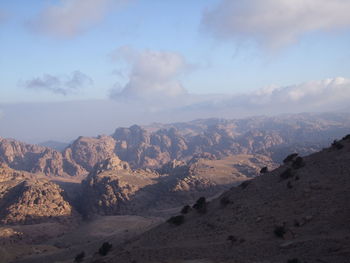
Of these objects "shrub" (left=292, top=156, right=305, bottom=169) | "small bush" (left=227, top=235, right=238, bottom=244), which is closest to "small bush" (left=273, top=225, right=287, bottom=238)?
"small bush" (left=227, top=235, right=238, bottom=244)

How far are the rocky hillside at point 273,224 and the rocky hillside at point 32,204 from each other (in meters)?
79.3

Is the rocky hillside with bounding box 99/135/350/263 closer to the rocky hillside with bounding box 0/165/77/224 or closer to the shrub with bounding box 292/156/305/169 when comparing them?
the shrub with bounding box 292/156/305/169

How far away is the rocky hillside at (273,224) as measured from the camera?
3027 centimetres

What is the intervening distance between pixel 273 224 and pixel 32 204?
327ft

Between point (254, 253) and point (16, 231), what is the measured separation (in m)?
76.9

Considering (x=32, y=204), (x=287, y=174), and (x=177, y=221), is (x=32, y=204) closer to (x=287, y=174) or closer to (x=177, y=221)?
(x=177, y=221)

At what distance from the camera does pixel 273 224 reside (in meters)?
36.9

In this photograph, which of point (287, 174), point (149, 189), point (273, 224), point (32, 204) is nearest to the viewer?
point (273, 224)

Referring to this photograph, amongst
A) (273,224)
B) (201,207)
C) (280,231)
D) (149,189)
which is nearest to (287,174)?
(201,207)

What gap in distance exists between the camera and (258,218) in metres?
39.2

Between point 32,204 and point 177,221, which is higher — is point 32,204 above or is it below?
below

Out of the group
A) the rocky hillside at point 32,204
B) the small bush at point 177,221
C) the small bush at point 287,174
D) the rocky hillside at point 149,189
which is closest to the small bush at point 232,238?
the small bush at point 177,221

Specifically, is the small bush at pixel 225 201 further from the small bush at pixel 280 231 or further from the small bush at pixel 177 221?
the small bush at pixel 280 231

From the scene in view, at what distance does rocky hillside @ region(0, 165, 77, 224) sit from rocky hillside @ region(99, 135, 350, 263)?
79280mm
